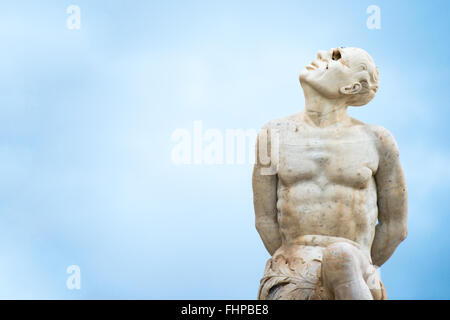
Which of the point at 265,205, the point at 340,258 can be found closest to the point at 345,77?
the point at 265,205

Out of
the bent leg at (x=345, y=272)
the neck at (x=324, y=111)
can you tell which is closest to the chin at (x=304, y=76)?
the neck at (x=324, y=111)

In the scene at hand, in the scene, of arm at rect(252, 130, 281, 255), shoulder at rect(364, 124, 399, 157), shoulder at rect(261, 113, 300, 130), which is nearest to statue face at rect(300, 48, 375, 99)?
shoulder at rect(261, 113, 300, 130)

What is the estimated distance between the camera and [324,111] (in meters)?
17.5

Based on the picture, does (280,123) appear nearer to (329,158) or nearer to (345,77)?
(329,158)

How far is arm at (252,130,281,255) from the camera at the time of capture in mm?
17594

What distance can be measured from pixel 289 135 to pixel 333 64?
36.7 inches

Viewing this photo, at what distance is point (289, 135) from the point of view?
17.5 m

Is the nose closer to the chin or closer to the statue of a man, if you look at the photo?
the statue of a man

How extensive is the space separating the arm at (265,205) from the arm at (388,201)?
113 centimetres

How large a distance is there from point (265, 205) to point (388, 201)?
1.38 meters
